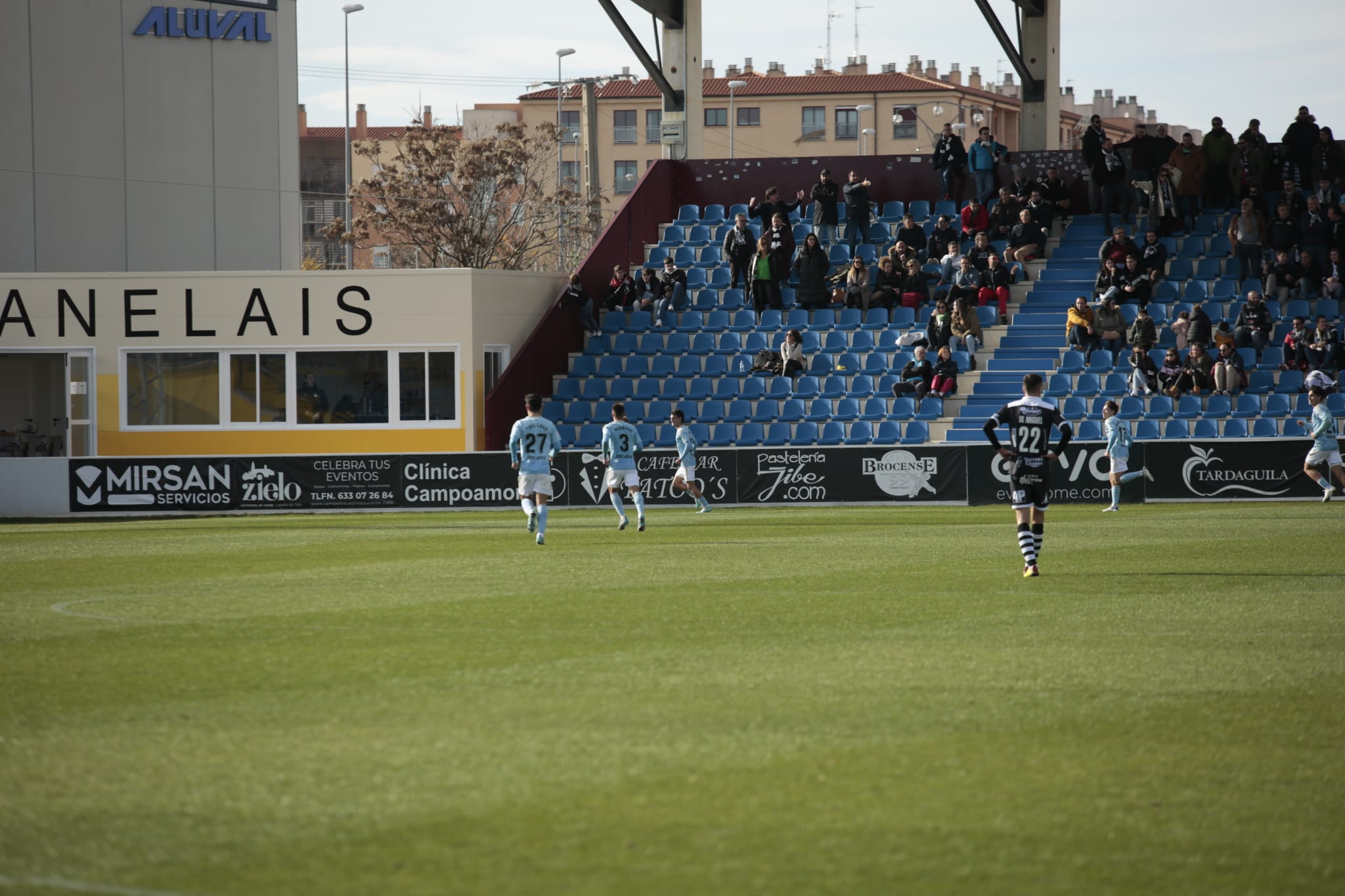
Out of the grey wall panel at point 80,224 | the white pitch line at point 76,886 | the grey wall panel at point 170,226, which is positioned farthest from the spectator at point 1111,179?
the white pitch line at point 76,886

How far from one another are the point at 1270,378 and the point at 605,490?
1311cm

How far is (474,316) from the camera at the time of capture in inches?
1342

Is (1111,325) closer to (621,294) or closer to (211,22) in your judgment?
(621,294)

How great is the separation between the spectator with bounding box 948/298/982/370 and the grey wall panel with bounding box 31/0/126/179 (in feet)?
67.9

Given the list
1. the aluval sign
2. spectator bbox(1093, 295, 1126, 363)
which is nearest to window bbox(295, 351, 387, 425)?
the aluval sign

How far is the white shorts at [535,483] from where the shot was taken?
20469mm

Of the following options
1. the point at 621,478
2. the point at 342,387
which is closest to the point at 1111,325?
the point at 621,478

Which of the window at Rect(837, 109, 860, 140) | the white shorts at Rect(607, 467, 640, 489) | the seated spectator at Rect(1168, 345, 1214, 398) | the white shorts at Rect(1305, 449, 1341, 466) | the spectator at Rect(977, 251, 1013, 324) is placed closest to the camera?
the white shorts at Rect(607, 467, 640, 489)

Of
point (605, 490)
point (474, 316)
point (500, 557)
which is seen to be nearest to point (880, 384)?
point (605, 490)

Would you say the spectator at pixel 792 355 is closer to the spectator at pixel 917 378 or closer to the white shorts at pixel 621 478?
the spectator at pixel 917 378

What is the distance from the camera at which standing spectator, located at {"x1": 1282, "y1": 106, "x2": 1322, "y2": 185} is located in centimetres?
3297

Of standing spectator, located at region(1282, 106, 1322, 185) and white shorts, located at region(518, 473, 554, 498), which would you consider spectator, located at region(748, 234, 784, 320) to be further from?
white shorts, located at region(518, 473, 554, 498)

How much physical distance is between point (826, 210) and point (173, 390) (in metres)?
15.3

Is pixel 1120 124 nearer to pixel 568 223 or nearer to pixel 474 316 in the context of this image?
pixel 568 223
